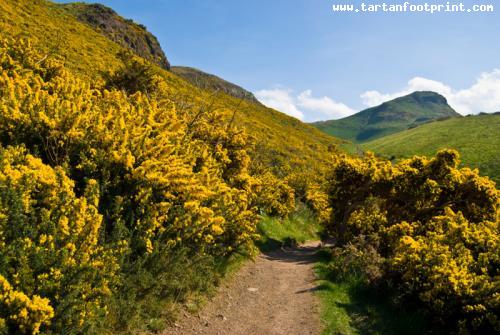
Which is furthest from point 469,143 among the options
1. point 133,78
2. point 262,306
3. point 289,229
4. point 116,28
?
point 262,306

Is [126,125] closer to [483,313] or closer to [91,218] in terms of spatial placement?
[91,218]

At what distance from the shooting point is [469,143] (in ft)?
214

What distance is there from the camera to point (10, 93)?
7.73 m

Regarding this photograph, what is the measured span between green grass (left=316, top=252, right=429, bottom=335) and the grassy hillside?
4380 centimetres

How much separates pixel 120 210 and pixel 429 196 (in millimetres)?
13293

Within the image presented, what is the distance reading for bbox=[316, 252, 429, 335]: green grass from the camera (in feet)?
29.1

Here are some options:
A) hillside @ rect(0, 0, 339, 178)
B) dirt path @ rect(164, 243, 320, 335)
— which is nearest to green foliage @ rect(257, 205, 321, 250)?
dirt path @ rect(164, 243, 320, 335)

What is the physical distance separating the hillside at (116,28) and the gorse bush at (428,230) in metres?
44.2

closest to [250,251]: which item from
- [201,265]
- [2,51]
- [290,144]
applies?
[201,265]

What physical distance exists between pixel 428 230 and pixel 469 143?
60.9 metres

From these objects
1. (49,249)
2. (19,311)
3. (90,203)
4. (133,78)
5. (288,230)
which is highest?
(133,78)

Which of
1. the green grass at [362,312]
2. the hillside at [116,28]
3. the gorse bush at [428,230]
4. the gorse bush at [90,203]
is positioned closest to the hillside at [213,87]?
the gorse bush at [90,203]

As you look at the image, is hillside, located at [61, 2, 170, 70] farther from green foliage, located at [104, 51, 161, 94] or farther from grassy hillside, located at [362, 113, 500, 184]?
grassy hillside, located at [362, 113, 500, 184]

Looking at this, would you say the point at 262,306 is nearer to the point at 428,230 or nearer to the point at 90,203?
the point at 90,203
